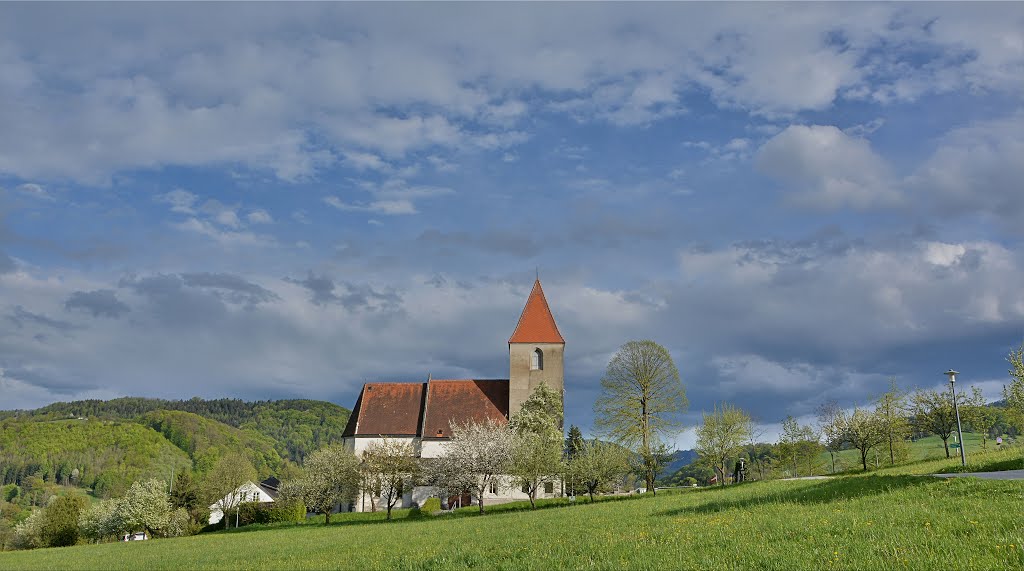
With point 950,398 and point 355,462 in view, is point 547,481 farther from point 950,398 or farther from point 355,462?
point 950,398

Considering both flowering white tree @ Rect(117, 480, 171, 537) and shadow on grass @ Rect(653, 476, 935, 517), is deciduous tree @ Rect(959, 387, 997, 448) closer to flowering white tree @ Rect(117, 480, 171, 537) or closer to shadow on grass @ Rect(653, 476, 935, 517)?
shadow on grass @ Rect(653, 476, 935, 517)

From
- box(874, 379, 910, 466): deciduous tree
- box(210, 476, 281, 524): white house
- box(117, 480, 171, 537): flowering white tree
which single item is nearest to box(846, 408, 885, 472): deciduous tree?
box(874, 379, 910, 466): deciduous tree

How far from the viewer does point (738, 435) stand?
201ft

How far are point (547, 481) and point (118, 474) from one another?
16947 centimetres

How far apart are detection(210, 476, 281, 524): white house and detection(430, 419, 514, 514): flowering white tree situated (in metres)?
30.7

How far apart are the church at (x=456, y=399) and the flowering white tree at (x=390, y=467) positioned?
8037 mm

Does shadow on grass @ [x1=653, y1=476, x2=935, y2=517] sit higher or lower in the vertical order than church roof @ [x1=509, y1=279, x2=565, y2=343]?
lower

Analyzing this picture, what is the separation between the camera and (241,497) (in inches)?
3573

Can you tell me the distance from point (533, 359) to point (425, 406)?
43.3 ft

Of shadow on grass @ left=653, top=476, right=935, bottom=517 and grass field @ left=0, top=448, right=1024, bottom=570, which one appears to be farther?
shadow on grass @ left=653, top=476, right=935, bottom=517

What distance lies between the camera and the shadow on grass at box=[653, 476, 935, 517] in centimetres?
2516

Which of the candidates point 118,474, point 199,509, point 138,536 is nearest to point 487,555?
point 199,509

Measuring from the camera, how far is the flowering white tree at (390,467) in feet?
211

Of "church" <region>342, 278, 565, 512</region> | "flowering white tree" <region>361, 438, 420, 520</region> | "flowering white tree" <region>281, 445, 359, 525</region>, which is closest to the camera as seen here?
"flowering white tree" <region>281, 445, 359, 525</region>
